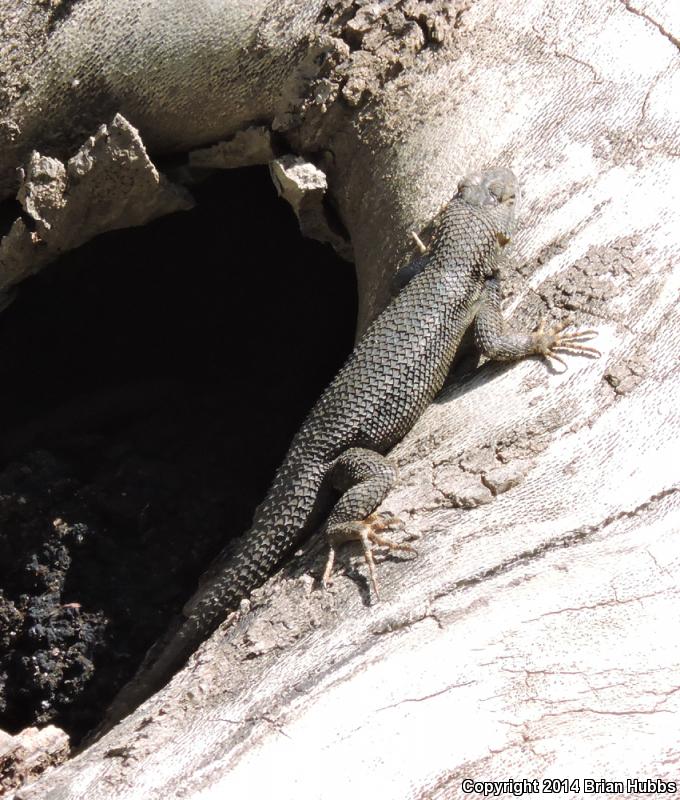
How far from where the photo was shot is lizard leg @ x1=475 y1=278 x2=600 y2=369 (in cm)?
335

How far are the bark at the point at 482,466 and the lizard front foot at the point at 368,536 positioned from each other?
5cm

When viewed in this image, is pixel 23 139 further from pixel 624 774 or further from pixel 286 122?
pixel 624 774

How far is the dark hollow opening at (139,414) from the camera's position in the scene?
4.02 metres

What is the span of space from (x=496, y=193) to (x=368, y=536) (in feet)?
5.56

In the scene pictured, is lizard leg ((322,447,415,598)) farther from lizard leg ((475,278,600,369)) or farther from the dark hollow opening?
the dark hollow opening

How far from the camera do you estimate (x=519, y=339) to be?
3.52m

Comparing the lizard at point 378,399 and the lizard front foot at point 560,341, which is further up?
the lizard front foot at point 560,341

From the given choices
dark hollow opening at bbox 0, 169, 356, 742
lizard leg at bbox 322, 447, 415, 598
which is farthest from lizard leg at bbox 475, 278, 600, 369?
dark hollow opening at bbox 0, 169, 356, 742

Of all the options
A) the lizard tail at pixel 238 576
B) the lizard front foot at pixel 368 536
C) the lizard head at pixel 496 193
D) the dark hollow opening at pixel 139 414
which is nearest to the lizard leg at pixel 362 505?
the lizard front foot at pixel 368 536

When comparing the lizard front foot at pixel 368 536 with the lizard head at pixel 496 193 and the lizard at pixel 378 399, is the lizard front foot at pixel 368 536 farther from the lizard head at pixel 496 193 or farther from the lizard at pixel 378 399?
the lizard head at pixel 496 193

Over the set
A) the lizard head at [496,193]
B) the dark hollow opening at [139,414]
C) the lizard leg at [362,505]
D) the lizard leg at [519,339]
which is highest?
the lizard head at [496,193]

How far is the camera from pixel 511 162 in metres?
3.83

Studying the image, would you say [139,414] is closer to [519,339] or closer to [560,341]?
[519,339]

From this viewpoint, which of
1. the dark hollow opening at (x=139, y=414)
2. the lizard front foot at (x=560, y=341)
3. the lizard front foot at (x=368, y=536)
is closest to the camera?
the lizard front foot at (x=368, y=536)
